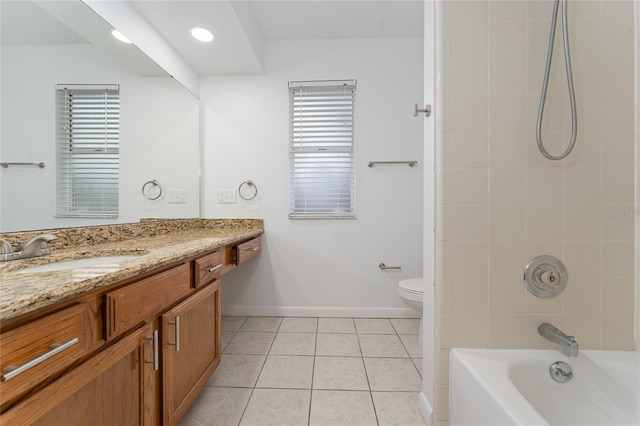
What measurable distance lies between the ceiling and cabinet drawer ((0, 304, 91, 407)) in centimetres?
173

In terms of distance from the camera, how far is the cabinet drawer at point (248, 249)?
1.61 metres

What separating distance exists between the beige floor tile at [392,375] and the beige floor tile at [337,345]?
14 centimetres

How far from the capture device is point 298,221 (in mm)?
2188

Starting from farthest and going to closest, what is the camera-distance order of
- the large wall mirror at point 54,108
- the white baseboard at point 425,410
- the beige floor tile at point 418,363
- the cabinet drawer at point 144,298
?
1. the beige floor tile at point 418,363
2. the white baseboard at point 425,410
3. the large wall mirror at point 54,108
4. the cabinet drawer at point 144,298

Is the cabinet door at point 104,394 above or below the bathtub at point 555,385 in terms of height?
above

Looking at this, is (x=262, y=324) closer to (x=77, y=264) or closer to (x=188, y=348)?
(x=188, y=348)

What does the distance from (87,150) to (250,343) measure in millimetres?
1499

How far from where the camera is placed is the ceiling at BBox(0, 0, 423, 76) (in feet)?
5.05

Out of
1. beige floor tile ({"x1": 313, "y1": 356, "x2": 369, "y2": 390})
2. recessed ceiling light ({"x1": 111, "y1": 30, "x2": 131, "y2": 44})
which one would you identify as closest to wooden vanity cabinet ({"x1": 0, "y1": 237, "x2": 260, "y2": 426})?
beige floor tile ({"x1": 313, "y1": 356, "x2": 369, "y2": 390})

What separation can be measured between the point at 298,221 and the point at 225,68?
143 cm

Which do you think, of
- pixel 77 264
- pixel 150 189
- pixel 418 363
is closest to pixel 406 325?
pixel 418 363

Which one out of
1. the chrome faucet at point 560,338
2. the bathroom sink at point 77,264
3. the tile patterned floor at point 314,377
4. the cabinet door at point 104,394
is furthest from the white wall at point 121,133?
the chrome faucet at point 560,338

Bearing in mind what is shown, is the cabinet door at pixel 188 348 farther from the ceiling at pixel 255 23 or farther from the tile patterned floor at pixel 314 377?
the ceiling at pixel 255 23

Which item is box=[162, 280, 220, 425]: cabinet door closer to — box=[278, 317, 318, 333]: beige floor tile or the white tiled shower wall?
box=[278, 317, 318, 333]: beige floor tile
